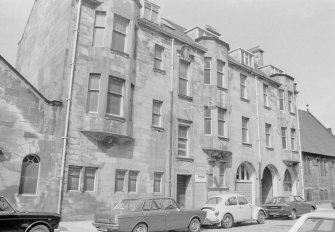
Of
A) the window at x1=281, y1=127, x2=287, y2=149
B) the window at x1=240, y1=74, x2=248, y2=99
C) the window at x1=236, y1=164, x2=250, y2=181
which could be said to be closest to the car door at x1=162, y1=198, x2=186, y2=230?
the window at x1=236, y1=164, x2=250, y2=181

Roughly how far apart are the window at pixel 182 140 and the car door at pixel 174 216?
7499 millimetres

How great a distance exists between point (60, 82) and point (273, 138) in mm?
19341

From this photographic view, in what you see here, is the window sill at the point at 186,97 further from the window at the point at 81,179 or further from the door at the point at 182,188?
the window at the point at 81,179

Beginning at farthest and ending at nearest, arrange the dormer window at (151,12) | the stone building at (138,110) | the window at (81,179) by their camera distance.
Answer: the dormer window at (151,12)
the stone building at (138,110)
the window at (81,179)

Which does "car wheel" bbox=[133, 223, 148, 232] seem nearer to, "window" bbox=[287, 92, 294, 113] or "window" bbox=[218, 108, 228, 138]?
"window" bbox=[218, 108, 228, 138]

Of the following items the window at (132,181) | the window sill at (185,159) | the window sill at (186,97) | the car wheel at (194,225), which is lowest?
the car wheel at (194,225)

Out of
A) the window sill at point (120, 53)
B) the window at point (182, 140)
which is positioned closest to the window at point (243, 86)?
the window at point (182, 140)

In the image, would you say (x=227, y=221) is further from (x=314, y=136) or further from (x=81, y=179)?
(x=314, y=136)

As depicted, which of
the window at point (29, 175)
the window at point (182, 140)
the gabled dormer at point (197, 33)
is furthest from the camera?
the gabled dormer at point (197, 33)

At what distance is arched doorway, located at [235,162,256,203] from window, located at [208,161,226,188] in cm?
233

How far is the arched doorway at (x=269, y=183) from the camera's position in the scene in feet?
92.1

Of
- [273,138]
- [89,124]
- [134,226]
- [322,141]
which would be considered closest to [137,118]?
[89,124]

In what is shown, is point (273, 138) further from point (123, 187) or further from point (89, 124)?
Answer: point (89, 124)

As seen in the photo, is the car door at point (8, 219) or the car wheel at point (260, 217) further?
the car wheel at point (260, 217)
